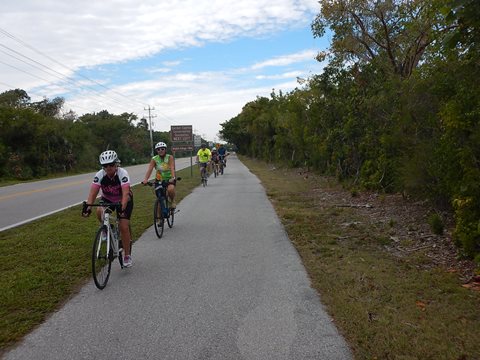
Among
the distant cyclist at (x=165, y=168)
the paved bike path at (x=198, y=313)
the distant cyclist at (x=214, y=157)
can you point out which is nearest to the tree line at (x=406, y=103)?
the paved bike path at (x=198, y=313)

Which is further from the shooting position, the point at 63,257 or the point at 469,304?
the point at 63,257

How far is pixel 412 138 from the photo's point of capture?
916 cm

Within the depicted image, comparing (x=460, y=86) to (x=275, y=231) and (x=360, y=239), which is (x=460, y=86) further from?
(x=275, y=231)

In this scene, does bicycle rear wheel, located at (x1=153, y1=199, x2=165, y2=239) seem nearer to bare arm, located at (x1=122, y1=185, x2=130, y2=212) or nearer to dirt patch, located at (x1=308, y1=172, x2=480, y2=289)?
bare arm, located at (x1=122, y1=185, x2=130, y2=212)

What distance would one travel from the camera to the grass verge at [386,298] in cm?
370

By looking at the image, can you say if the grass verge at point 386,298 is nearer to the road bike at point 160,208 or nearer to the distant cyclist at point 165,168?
the road bike at point 160,208

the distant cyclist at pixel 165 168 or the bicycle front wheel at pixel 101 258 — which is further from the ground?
the distant cyclist at pixel 165 168

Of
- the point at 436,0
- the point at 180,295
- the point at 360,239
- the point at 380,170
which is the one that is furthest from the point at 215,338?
the point at 380,170

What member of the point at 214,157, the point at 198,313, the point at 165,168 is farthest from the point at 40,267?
the point at 214,157

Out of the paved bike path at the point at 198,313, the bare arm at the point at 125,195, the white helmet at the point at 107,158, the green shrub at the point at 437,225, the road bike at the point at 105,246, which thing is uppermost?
the white helmet at the point at 107,158

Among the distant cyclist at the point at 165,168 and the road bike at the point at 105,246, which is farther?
the distant cyclist at the point at 165,168

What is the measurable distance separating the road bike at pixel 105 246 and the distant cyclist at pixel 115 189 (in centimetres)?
9

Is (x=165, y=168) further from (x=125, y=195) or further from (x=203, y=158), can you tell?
(x=203, y=158)

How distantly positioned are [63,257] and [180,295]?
274 centimetres
